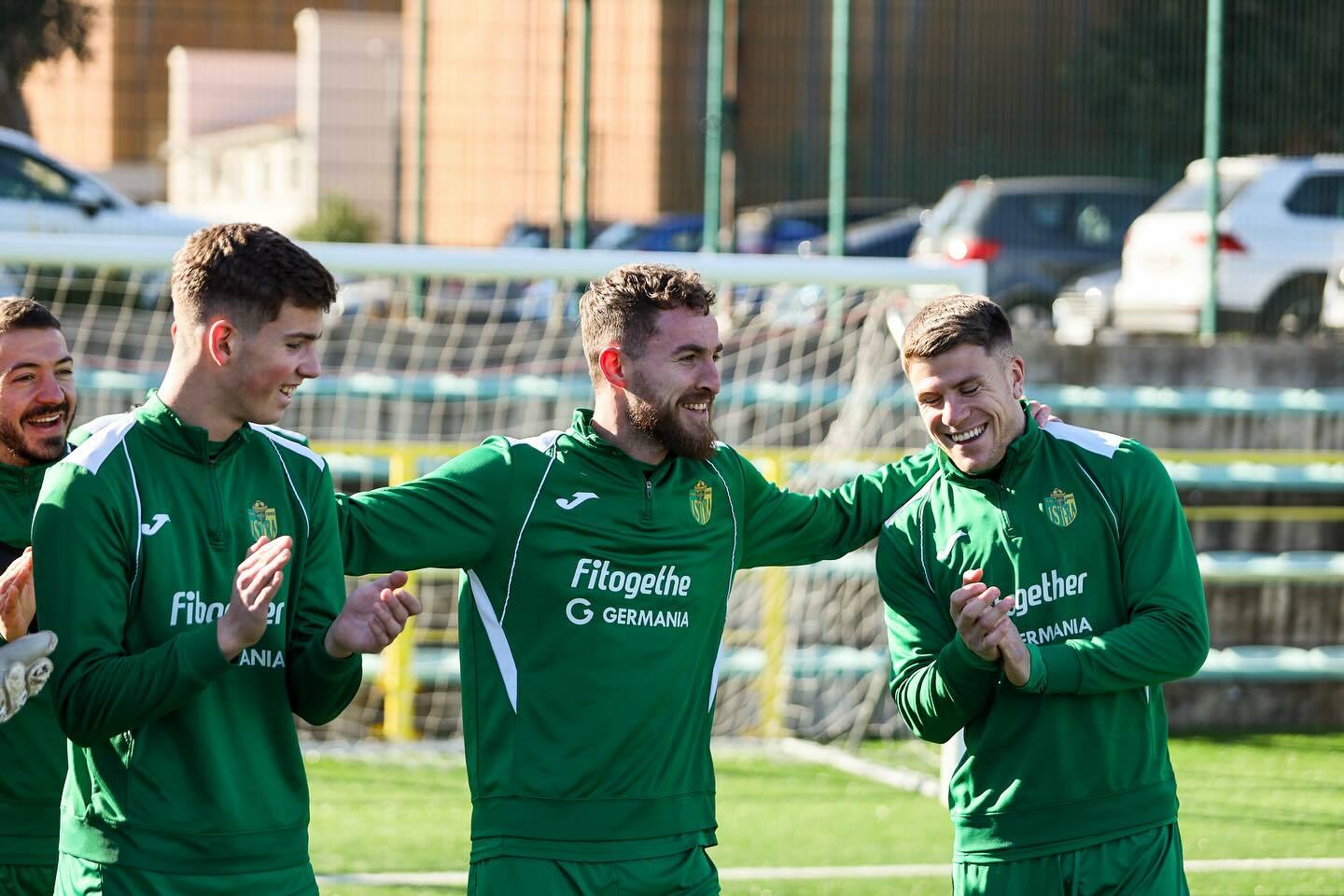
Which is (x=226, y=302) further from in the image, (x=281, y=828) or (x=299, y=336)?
(x=281, y=828)

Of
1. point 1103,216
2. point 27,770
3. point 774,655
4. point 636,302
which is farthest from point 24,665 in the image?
point 1103,216

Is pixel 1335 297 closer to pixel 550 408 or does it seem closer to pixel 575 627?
pixel 550 408

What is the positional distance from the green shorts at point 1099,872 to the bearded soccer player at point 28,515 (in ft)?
6.42

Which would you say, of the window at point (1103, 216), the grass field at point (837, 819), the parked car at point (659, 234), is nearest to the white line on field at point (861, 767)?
the grass field at point (837, 819)

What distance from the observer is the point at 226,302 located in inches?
131

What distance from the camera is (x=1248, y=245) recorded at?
12750 mm

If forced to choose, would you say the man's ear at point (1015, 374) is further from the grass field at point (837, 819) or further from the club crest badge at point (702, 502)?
the grass field at point (837, 819)

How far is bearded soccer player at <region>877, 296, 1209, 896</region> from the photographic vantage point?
384cm

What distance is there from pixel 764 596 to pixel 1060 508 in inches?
250

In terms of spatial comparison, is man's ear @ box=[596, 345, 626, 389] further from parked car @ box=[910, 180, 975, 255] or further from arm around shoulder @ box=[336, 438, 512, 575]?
parked car @ box=[910, 180, 975, 255]

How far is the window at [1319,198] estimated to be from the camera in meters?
13.3

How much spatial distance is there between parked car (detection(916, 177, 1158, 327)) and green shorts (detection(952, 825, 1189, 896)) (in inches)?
441

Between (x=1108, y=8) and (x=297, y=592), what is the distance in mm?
15264

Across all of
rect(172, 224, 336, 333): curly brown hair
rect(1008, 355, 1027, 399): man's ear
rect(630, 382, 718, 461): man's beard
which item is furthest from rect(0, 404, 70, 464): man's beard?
rect(1008, 355, 1027, 399): man's ear
